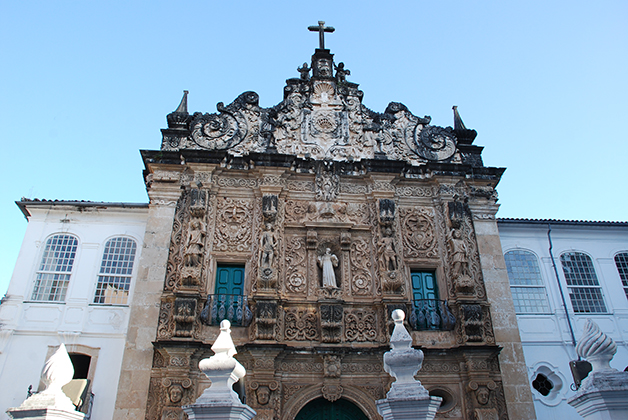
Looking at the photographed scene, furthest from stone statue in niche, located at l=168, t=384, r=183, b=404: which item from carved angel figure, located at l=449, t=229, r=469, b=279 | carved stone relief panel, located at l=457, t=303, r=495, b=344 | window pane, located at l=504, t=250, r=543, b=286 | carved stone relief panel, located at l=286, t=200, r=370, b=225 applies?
window pane, located at l=504, t=250, r=543, b=286

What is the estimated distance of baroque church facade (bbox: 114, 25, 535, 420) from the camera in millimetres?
11352

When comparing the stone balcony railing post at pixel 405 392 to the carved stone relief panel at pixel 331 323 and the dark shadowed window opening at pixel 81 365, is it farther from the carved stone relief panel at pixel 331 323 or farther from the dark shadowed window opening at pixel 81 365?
the dark shadowed window opening at pixel 81 365

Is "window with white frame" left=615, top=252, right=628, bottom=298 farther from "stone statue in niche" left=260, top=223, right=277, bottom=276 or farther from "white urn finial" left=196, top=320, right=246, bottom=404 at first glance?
"white urn finial" left=196, top=320, right=246, bottom=404

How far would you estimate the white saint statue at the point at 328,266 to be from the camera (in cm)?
1236

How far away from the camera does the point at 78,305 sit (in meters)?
12.5

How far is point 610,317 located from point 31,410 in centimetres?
1432

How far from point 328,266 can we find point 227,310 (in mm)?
2820

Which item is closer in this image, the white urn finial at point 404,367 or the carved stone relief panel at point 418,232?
the white urn finial at point 404,367

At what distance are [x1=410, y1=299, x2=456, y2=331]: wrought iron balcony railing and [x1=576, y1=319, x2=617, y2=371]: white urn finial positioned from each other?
5.69 m

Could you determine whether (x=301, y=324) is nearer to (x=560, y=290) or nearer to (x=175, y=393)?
(x=175, y=393)

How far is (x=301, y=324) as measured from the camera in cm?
1204

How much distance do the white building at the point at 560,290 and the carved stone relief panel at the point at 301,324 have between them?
5.85m

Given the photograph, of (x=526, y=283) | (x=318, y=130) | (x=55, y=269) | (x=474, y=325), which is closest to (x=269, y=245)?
(x=318, y=130)

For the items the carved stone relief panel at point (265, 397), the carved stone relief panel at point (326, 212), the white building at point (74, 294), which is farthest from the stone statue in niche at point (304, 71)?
the carved stone relief panel at point (265, 397)
